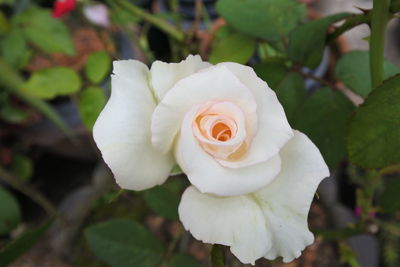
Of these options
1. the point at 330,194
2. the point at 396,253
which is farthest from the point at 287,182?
the point at 396,253

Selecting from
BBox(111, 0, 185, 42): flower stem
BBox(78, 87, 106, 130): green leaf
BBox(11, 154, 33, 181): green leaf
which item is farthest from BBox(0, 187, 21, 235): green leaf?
BBox(11, 154, 33, 181): green leaf

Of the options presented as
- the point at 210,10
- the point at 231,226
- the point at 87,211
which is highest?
the point at 231,226

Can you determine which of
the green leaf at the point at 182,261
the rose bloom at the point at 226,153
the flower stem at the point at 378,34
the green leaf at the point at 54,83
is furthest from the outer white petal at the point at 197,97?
the green leaf at the point at 54,83

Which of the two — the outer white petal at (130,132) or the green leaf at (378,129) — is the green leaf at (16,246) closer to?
the outer white petal at (130,132)

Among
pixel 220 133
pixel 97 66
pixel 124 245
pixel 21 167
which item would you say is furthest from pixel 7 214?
pixel 21 167

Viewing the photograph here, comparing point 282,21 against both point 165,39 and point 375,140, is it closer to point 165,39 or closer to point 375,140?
point 375,140

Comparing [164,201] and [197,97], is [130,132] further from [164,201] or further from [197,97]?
[164,201]
